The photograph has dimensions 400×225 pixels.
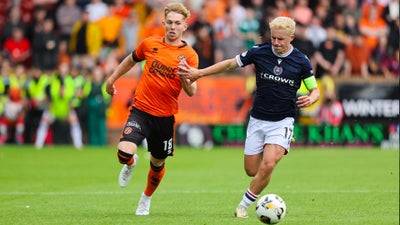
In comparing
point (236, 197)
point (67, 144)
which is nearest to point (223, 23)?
point (67, 144)

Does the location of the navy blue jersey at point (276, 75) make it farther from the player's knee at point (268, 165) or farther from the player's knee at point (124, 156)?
the player's knee at point (124, 156)

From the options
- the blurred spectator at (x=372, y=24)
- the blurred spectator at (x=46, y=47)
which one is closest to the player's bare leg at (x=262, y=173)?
the blurred spectator at (x=372, y=24)

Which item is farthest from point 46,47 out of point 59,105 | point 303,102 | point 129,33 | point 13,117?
point 303,102

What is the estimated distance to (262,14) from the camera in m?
32.4

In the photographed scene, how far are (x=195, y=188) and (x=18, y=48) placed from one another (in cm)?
1623

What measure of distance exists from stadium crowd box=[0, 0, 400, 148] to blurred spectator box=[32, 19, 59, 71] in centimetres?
3

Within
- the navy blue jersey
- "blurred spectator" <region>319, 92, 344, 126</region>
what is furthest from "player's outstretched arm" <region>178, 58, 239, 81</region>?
"blurred spectator" <region>319, 92, 344, 126</region>

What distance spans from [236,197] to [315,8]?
1779 cm

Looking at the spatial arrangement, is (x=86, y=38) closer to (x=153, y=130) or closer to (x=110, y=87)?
(x=110, y=87)

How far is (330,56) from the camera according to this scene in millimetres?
31578

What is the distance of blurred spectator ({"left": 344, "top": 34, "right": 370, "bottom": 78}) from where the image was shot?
31.6 metres

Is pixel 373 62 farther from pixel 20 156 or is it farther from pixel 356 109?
pixel 20 156

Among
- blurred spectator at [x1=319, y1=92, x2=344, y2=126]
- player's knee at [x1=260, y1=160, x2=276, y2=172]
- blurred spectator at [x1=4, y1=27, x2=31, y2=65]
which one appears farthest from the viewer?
blurred spectator at [x1=4, y1=27, x2=31, y2=65]

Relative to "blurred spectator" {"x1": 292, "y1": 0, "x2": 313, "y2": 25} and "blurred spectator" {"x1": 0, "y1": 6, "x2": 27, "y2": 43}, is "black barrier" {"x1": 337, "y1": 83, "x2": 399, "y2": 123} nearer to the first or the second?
"blurred spectator" {"x1": 292, "y1": 0, "x2": 313, "y2": 25}
